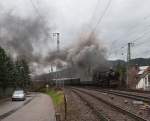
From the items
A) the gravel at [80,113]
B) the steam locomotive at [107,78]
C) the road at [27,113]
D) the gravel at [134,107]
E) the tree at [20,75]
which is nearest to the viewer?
the gravel at [80,113]

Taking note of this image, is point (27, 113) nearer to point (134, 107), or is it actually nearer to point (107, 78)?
point (134, 107)

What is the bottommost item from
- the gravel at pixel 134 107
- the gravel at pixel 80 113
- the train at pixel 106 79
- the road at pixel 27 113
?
the road at pixel 27 113

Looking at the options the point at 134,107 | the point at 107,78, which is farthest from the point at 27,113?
the point at 107,78

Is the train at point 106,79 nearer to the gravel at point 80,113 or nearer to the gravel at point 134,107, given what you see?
the gravel at point 134,107

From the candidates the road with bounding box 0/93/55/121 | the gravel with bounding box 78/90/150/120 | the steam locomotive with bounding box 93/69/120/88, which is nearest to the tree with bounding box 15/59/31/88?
the steam locomotive with bounding box 93/69/120/88

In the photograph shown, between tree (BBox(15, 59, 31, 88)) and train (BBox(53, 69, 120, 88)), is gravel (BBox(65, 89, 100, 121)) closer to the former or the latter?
train (BBox(53, 69, 120, 88))

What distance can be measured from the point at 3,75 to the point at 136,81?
42.1m

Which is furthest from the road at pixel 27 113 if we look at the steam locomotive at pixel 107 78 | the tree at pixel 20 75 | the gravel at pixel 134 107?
the tree at pixel 20 75

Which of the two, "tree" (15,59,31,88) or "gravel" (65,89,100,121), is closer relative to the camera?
"gravel" (65,89,100,121)

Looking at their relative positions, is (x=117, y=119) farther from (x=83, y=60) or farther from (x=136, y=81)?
(x=136, y=81)

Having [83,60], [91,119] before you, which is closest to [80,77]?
[83,60]

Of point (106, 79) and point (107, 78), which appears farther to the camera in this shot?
point (106, 79)

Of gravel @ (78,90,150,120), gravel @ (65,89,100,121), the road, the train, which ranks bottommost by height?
the road

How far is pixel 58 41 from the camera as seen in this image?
2916 inches
